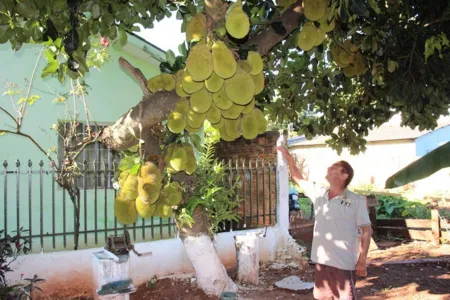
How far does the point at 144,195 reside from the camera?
1819 millimetres

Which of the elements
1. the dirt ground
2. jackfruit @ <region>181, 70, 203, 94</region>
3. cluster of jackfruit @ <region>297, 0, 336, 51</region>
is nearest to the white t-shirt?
the dirt ground

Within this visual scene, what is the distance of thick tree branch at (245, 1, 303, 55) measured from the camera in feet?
6.06

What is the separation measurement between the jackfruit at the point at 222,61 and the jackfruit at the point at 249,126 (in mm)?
277

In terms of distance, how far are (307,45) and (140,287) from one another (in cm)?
398

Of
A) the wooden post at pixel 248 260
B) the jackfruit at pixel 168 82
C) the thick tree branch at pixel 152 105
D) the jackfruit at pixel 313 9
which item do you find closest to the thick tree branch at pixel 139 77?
the thick tree branch at pixel 152 105

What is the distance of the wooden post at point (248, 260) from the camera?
17.3 ft

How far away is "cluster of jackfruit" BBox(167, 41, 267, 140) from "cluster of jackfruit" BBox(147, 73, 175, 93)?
0.04m

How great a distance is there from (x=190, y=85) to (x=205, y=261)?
323 cm

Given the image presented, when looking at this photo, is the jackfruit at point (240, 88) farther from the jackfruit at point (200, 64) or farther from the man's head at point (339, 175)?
the man's head at point (339, 175)

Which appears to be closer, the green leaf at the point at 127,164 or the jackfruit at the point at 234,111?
the jackfruit at the point at 234,111

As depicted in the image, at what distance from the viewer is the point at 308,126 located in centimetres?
556

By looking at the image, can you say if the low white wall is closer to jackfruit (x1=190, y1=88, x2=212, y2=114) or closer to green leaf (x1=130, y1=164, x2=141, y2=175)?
green leaf (x1=130, y1=164, x2=141, y2=175)

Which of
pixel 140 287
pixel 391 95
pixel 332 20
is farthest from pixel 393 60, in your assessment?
pixel 140 287

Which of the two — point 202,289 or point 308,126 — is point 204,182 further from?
point 308,126
